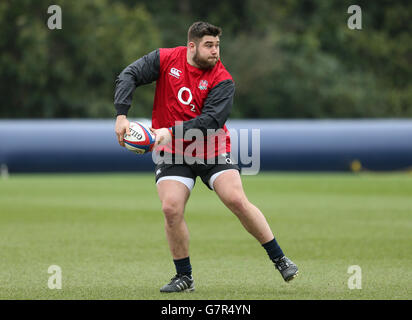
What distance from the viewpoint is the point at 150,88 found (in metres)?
41.5

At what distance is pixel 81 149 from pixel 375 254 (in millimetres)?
17712

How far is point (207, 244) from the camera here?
1028 cm

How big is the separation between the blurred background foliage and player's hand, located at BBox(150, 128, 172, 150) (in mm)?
31879

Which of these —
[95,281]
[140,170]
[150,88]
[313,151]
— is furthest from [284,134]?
[95,281]

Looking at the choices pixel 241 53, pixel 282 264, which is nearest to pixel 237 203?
pixel 282 264

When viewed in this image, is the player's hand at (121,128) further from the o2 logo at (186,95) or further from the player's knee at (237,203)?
the player's knee at (237,203)

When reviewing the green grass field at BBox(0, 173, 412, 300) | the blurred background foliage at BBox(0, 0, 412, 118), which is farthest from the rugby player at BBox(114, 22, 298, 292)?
the blurred background foliage at BBox(0, 0, 412, 118)

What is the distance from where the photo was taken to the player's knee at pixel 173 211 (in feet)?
22.2

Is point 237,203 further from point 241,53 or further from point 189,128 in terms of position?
point 241,53

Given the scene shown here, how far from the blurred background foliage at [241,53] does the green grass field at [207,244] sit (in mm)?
20273

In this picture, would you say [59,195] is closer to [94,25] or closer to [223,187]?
[223,187]

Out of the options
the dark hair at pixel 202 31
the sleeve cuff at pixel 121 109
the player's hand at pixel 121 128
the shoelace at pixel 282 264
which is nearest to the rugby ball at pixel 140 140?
the player's hand at pixel 121 128

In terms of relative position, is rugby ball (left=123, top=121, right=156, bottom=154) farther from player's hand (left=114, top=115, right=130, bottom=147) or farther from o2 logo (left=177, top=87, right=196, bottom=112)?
o2 logo (left=177, top=87, right=196, bottom=112)

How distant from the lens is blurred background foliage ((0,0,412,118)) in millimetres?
38875
